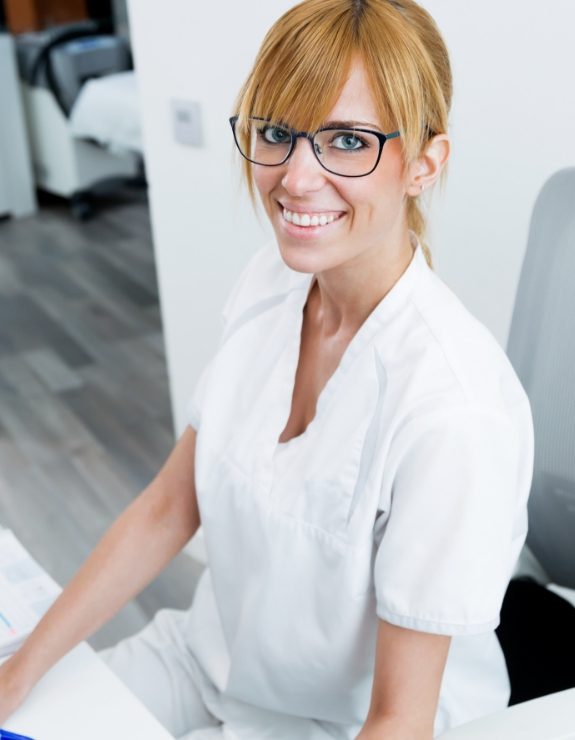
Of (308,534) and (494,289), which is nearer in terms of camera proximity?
(308,534)

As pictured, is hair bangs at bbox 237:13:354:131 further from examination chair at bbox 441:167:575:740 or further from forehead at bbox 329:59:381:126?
examination chair at bbox 441:167:575:740

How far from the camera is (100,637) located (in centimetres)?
198

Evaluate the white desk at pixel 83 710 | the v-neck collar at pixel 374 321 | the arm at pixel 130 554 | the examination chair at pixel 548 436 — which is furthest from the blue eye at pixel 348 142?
the white desk at pixel 83 710

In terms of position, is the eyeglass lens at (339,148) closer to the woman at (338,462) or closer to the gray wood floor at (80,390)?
the woman at (338,462)

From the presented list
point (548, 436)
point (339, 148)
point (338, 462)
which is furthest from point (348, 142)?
point (548, 436)

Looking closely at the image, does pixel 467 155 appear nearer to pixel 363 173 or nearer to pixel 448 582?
pixel 363 173

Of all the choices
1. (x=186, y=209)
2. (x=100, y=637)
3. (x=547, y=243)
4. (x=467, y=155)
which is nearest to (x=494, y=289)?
(x=467, y=155)

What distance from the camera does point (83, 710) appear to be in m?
0.87

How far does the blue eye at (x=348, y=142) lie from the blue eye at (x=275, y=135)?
0.05m

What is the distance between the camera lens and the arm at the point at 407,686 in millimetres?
853

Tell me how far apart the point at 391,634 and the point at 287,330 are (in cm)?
37

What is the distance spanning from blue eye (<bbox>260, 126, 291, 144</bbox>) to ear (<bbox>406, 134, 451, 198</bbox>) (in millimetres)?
121

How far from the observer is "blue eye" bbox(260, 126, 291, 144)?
908 mm

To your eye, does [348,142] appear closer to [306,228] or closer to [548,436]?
[306,228]
